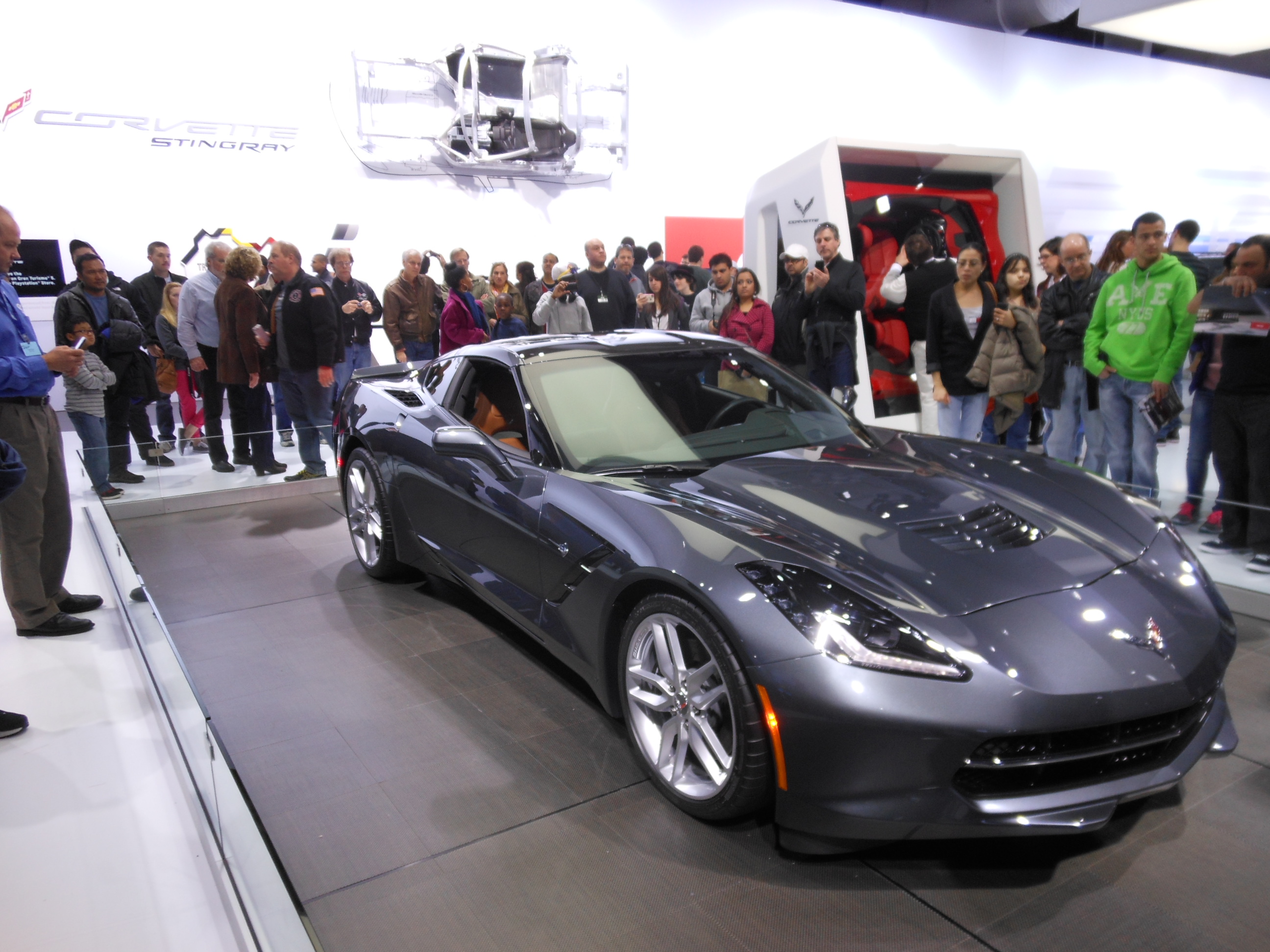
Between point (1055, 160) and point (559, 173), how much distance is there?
7557 millimetres

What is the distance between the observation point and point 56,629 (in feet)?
12.6

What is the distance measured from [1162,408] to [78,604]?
5420mm

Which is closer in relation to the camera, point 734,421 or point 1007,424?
point 734,421

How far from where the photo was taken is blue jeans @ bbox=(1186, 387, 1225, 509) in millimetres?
4641

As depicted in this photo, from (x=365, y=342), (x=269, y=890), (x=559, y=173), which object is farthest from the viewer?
(x=559, y=173)

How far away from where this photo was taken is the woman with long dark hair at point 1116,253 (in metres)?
5.80

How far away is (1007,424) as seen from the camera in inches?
217

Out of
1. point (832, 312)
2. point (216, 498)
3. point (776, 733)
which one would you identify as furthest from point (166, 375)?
point (776, 733)

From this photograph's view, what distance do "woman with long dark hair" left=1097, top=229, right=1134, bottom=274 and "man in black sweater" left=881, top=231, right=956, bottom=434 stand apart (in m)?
1.09

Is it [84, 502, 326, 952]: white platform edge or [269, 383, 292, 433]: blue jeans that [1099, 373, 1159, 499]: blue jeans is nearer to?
[84, 502, 326, 952]: white platform edge

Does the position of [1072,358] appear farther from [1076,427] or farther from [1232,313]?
[1232,313]

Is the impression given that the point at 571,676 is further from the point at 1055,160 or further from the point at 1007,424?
the point at 1055,160

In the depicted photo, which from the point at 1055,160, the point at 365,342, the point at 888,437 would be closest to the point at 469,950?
the point at 888,437

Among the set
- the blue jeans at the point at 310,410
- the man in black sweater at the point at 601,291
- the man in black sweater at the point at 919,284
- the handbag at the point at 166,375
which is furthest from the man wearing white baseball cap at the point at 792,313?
the handbag at the point at 166,375
